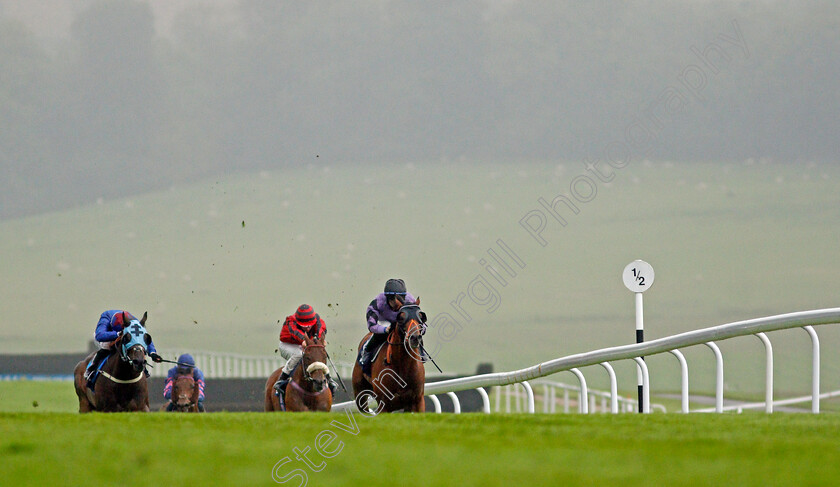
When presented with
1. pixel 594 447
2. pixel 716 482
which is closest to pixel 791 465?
pixel 716 482

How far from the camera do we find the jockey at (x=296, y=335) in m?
9.58

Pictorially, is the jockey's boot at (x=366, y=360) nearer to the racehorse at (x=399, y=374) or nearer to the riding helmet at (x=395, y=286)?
the racehorse at (x=399, y=374)

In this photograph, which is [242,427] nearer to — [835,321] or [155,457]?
[155,457]

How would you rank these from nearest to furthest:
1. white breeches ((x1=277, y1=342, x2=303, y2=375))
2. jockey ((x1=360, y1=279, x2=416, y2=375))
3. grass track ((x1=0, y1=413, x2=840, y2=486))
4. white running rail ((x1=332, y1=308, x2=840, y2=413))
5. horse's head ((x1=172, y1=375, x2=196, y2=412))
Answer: grass track ((x1=0, y1=413, x2=840, y2=486)), white running rail ((x1=332, y1=308, x2=840, y2=413)), jockey ((x1=360, y1=279, x2=416, y2=375)), white breeches ((x1=277, y1=342, x2=303, y2=375)), horse's head ((x1=172, y1=375, x2=196, y2=412))

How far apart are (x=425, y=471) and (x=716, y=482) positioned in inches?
37.2

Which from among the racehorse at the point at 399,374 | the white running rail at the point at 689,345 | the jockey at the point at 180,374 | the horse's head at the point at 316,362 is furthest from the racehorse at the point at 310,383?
the jockey at the point at 180,374

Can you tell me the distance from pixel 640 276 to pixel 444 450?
5611mm

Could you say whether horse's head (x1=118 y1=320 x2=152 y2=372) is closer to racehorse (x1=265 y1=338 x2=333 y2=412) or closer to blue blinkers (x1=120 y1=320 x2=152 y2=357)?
blue blinkers (x1=120 y1=320 x2=152 y2=357)

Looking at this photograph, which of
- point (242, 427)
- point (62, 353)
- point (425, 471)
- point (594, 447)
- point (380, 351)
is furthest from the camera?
point (62, 353)

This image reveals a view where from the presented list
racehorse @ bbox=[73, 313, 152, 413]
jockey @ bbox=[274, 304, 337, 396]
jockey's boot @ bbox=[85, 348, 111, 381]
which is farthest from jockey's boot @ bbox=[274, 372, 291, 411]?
jockey's boot @ bbox=[85, 348, 111, 381]

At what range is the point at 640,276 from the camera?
9.44m

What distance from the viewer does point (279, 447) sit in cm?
434

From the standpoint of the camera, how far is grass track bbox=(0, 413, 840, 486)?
3516 millimetres

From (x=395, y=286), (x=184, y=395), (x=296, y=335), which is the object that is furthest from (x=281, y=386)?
(x=184, y=395)
